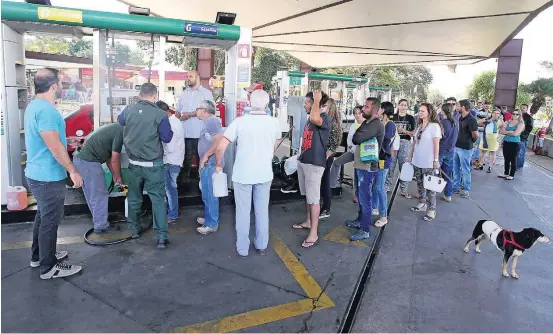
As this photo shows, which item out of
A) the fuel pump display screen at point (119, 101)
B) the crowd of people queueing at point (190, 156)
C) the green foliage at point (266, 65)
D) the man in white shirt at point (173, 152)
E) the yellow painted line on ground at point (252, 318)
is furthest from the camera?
the green foliage at point (266, 65)

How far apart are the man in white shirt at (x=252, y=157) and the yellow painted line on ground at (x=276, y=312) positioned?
69cm

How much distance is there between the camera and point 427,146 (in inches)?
217

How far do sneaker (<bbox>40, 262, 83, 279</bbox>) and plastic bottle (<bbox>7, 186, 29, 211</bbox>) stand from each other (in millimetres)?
1725

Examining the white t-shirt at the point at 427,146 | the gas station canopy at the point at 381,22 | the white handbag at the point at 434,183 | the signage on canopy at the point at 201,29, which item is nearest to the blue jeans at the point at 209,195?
the signage on canopy at the point at 201,29

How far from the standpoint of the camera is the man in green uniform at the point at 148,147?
3.84 metres

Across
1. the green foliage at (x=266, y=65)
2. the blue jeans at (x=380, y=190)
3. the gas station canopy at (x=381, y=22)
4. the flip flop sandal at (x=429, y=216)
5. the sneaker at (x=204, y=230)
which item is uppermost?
the green foliage at (x=266, y=65)

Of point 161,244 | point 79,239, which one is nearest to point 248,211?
point 161,244

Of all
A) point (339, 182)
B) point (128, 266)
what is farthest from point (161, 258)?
point (339, 182)

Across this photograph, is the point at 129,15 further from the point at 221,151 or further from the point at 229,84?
the point at 221,151

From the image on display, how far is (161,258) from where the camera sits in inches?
153

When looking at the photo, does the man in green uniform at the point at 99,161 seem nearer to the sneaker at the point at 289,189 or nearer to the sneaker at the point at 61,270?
the sneaker at the point at 61,270

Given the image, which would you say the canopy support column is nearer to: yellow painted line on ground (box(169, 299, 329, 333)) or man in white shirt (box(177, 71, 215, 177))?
man in white shirt (box(177, 71, 215, 177))

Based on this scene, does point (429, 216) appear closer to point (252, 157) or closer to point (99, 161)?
point (252, 157)

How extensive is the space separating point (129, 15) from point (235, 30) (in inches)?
53.6
